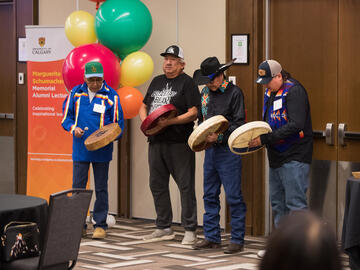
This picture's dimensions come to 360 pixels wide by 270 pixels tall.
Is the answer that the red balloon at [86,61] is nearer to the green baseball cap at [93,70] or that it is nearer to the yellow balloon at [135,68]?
the yellow balloon at [135,68]

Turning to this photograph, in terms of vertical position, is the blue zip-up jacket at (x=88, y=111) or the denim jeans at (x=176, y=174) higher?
the blue zip-up jacket at (x=88, y=111)

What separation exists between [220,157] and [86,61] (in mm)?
1486

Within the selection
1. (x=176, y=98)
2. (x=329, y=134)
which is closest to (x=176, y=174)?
(x=176, y=98)

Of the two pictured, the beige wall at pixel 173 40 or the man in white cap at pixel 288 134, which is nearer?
the man in white cap at pixel 288 134

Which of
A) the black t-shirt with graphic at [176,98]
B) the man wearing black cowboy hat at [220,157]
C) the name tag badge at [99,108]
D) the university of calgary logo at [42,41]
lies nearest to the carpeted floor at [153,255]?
the man wearing black cowboy hat at [220,157]

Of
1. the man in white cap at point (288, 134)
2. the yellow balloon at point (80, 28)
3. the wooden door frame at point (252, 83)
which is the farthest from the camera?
the yellow balloon at point (80, 28)

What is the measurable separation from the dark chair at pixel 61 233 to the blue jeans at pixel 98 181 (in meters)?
2.29

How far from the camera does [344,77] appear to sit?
5367mm

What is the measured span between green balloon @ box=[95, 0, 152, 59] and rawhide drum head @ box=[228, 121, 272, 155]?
159 centimetres

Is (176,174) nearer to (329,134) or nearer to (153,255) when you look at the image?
(153,255)

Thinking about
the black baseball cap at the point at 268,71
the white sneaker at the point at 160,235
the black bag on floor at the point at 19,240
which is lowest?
the white sneaker at the point at 160,235

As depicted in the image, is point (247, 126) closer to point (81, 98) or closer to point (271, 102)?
point (271, 102)

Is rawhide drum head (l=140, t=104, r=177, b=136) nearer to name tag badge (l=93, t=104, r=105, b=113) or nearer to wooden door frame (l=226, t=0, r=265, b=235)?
name tag badge (l=93, t=104, r=105, b=113)

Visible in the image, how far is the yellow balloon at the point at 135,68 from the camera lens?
5727 mm
